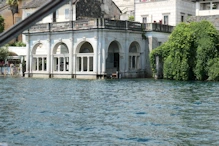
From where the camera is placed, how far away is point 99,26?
48500mm

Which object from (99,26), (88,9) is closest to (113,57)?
(99,26)

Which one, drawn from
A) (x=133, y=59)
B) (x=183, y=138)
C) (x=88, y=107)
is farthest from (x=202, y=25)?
(x=183, y=138)

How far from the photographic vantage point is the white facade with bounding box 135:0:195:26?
5803 centimetres

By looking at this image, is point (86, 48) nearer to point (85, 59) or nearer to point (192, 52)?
point (85, 59)

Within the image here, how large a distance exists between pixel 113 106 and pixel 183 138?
27.6 ft

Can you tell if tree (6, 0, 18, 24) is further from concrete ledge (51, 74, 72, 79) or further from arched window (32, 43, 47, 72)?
concrete ledge (51, 74, 72, 79)

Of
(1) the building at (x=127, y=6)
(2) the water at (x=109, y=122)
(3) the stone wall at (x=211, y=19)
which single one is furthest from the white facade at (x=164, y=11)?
(2) the water at (x=109, y=122)

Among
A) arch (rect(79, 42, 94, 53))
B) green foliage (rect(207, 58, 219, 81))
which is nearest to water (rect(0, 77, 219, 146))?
green foliage (rect(207, 58, 219, 81))

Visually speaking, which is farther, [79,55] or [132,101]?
[79,55]

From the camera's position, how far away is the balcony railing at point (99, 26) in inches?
1921

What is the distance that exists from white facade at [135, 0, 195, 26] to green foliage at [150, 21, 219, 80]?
10.4 metres

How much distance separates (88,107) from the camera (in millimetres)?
19438

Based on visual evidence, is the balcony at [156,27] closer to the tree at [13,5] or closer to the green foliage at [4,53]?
the green foliage at [4,53]

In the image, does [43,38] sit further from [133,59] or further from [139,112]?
[139,112]
